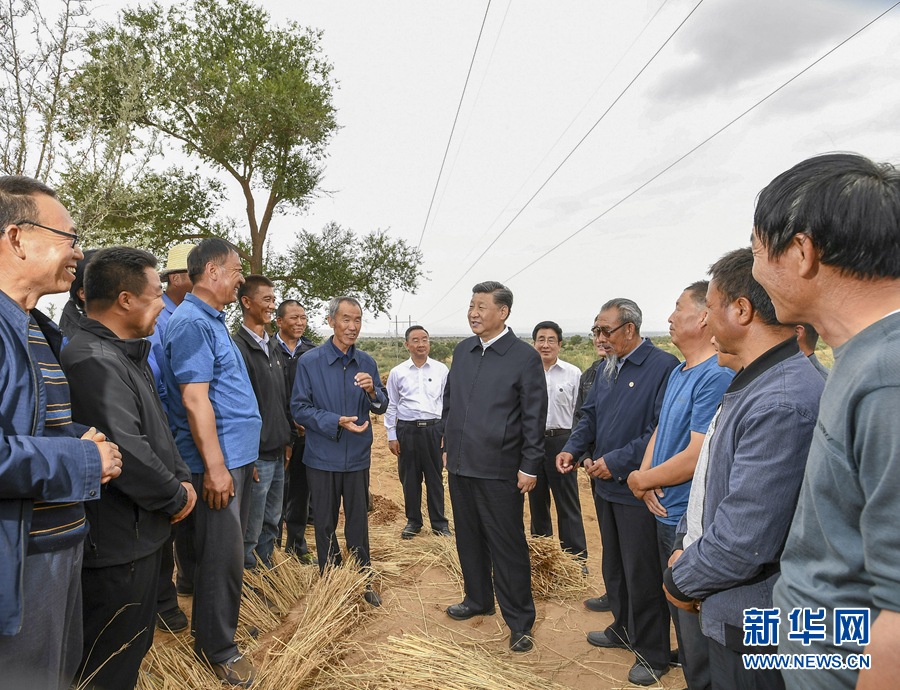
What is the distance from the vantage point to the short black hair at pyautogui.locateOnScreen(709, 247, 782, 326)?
1.89 m

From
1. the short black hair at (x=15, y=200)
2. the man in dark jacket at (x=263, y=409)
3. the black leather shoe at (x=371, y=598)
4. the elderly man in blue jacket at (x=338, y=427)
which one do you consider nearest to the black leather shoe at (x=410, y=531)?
the elderly man in blue jacket at (x=338, y=427)

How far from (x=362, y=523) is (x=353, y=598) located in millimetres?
676

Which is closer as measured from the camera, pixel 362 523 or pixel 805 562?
pixel 805 562

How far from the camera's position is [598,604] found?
4.21 metres

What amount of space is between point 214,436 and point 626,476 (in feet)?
8.20

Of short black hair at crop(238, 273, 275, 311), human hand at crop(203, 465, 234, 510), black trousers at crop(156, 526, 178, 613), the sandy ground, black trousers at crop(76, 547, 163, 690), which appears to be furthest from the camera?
short black hair at crop(238, 273, 275, 311)

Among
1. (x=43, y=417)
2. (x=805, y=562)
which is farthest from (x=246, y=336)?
(x=805, y=562)

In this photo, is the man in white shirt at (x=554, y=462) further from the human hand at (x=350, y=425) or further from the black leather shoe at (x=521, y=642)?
the human hand at (x=350, y=425)

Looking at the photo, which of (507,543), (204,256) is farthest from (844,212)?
(204,256)

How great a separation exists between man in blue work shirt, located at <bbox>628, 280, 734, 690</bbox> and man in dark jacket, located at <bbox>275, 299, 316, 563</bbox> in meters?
3.15

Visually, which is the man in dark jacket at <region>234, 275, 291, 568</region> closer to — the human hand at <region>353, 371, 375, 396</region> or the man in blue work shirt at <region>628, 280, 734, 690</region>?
the human hand at <region>353, 371, 375, 396</region>

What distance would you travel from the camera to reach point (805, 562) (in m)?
1.32

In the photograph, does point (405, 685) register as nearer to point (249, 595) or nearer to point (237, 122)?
point (249, 595)

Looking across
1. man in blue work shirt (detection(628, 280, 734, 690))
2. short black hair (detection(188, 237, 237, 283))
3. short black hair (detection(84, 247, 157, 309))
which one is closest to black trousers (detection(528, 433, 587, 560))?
man in blue work shirt (detection(628, 280, 734, 690))
